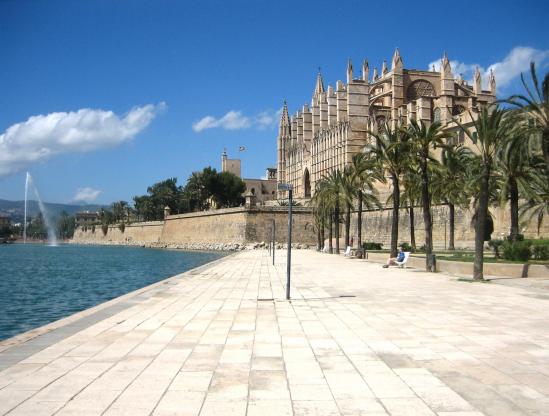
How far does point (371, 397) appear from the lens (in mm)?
4445

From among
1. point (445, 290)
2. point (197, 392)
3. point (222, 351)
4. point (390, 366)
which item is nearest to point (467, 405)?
point (390, 366)

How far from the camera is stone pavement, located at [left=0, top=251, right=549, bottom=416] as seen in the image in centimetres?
423

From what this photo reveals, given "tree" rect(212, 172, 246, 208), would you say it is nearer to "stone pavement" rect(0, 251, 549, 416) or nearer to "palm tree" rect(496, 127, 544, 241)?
"palm tree" rect(496, 127, 544, 241)

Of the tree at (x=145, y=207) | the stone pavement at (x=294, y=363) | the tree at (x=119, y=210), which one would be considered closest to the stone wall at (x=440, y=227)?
the stone pavement at (x=294, y=363)

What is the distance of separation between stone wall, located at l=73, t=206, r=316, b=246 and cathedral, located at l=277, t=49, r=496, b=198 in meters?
7.38

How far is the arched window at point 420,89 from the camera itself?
218 feet

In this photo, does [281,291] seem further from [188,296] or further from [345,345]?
[345,345]

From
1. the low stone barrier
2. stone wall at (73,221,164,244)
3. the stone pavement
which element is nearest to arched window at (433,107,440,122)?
the low stone barrier

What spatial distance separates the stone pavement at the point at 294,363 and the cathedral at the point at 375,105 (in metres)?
39.0

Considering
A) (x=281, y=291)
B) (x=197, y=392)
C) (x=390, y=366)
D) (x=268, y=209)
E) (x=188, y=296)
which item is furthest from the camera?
(x=268, y=209)

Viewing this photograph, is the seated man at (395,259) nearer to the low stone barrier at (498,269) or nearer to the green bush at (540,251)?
the low stone barrier at (498,269)

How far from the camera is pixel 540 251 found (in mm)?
19250

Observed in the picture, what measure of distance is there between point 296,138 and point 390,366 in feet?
301

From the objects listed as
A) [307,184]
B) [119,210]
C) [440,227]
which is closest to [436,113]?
[440,227]
